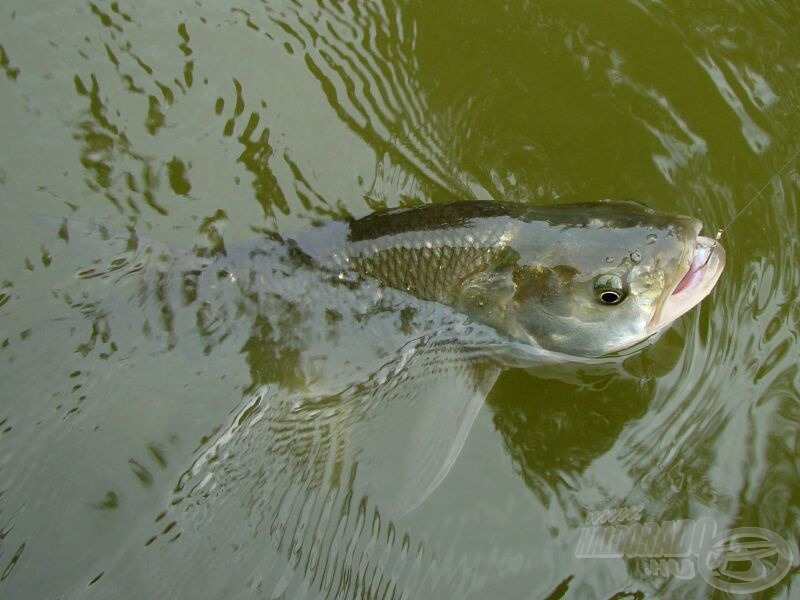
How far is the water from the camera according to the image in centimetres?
357

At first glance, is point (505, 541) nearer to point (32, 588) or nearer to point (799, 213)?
point (32, 588)

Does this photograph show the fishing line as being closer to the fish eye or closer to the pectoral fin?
the fish eye

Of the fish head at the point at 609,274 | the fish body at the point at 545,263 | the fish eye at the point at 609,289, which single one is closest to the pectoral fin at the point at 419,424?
the fish body at the point at 545,263

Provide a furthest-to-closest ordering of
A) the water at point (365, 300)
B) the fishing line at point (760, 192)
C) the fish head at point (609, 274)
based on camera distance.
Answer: the fishing line at point (760, 192) < the water at point (365, 300) < the fish head at point (609, 274)

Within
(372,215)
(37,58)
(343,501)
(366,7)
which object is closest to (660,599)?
(343,501)

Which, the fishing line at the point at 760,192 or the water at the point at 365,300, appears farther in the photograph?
the fishing line at the point at 760,192

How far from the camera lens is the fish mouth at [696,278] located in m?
3.51

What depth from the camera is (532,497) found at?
3.77 metres

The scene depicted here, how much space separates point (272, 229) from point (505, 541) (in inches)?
81.5

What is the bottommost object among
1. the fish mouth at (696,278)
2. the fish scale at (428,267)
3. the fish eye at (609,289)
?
the fish mouth at (696,278)

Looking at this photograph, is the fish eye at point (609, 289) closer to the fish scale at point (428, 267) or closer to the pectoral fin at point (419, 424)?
the fish scale at point (428, 267)

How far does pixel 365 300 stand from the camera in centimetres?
402

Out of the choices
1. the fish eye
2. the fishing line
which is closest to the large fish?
the fish eye

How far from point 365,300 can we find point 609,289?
1.23m
